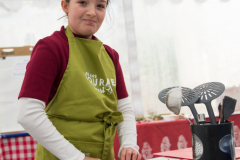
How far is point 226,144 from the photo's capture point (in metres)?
0.66

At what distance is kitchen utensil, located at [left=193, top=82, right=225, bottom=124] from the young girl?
0.93 feet

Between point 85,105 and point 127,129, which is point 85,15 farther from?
point 127,129

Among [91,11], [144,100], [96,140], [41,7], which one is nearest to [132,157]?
[96,140]

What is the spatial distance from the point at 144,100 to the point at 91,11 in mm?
1999

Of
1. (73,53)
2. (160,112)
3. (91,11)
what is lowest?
(160,112)

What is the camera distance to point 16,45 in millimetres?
2361

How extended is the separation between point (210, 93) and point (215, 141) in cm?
13

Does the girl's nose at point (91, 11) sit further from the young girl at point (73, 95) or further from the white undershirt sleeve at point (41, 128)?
the white undershirt sleeve at point (41, 128)

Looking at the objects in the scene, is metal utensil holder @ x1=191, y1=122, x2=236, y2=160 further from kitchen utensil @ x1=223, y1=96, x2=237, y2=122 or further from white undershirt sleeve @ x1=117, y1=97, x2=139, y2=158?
white undershirt sleeve @ x1=117, y1=97, x2=139, y2=158

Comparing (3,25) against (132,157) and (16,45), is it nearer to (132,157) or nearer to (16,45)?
(16,45)

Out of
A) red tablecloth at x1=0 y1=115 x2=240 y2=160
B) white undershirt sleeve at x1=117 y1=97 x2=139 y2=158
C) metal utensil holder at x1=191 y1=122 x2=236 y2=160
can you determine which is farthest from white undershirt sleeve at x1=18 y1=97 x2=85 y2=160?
red tablecloth at x1=0 y1=115 x2=240 y2=160

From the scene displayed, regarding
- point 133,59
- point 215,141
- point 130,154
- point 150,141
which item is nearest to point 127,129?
point 130,154

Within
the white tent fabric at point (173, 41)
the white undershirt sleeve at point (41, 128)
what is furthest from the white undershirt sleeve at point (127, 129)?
the white tent fabric at point (173, 41)

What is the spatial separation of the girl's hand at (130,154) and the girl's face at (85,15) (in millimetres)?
419
